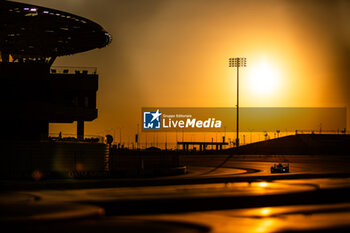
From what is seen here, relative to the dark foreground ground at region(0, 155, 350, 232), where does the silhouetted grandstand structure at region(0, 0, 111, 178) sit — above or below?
above

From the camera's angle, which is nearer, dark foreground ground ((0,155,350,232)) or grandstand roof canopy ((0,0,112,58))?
dark foreground ground ((0,155,350,232))

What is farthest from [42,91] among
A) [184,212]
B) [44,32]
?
[184,212]

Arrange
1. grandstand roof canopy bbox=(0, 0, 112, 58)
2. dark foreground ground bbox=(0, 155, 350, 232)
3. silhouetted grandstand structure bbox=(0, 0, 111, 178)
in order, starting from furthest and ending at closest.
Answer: grandstand roof canopy bbox=(0, 0, 112, 58), silhouetted grandstand structure bbox=(0, 0, 111, 178), dark foreground ground bbox=(0, 155, 350, 232)

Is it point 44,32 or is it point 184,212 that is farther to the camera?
point 44,32

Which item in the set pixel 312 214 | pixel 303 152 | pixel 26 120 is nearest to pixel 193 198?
pixel 312 214

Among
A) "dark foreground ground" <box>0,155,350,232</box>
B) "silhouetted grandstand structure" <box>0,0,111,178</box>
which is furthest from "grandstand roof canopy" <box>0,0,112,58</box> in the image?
"dark foreground ground" <box>0,155,350,232</box>

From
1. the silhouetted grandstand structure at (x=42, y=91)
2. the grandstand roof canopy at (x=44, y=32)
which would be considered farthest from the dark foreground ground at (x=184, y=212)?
the grandstand roof canopy at (x=44, y=32)

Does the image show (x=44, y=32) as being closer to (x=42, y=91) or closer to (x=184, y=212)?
(x=42, y=91)

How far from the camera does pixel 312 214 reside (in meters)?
20.0

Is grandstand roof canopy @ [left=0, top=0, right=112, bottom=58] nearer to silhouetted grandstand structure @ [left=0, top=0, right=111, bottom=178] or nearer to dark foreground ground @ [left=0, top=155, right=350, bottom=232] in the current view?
silhouetted grandstand structure @ [left=0, top=0, right=111, bottom=178]

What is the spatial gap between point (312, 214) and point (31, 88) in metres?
40.2

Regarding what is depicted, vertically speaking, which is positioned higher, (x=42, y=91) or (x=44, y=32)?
(x=44, y=32)

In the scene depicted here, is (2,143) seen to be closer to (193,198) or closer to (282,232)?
(193,198)

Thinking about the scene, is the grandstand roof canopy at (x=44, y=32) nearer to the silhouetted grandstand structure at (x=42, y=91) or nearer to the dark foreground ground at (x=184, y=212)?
the silhouetted grandstand structure at (x=42, y=91)
